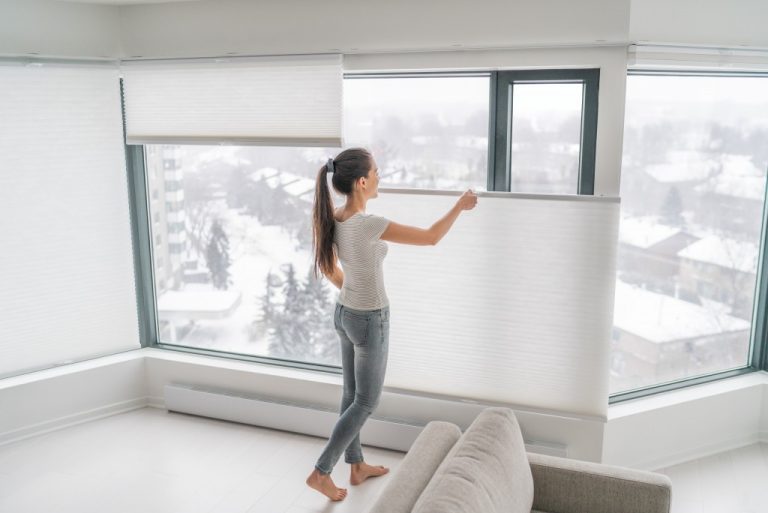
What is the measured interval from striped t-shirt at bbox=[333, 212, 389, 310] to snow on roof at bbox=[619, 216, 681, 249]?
134 cm

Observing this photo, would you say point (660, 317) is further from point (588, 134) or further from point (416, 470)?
point (416, 470)

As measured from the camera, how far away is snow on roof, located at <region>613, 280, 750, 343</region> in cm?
347

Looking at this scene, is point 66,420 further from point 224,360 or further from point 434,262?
point 434,262

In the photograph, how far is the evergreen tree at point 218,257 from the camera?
3.98m

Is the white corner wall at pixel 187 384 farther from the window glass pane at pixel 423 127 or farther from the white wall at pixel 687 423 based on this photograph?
the window glass pane at pixel 423 127

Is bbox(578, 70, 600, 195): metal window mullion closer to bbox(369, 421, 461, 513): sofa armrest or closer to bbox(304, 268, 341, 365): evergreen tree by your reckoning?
bbox(369, 421, 461, 513): sofa armrest

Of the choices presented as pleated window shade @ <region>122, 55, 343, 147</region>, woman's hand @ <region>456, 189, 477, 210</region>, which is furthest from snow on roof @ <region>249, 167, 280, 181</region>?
woman's hand @ <region>456, 189, 477, 210</region>

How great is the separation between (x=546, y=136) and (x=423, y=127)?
0.63 m

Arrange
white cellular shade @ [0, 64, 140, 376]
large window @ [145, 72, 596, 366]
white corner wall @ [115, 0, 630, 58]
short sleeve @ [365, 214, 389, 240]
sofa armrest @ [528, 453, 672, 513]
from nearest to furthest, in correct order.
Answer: sofa armrest @ [528, 453, 672, 513] < short sleeve @ [365, 214, 389, 240] < white corner wall @ [115, 0, 630, 58] < large window @ [145, 72, 596, 366] < white cellular shade @ [0, 64, 140, 376]

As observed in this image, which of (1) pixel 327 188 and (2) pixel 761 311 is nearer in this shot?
(1) pixel 327 188

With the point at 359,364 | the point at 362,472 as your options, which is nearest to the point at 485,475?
the point at 359,364

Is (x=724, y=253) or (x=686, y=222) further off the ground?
(x=686, y=222)

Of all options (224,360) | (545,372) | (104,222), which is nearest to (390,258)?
(545,372)

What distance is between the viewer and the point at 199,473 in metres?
3.34
